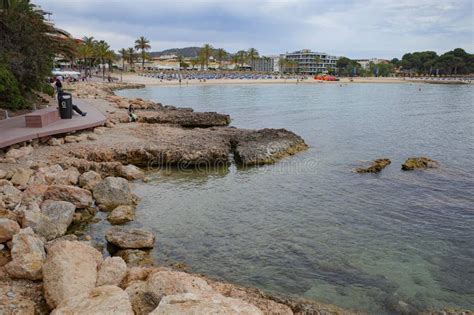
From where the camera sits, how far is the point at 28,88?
2502cm

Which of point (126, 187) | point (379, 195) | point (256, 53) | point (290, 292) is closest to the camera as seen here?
point (290, 292)

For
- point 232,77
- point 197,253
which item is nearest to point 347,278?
point 197,253

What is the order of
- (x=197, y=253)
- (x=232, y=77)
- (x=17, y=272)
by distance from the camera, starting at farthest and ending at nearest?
(x=232, y=77) → (x=197, y=253) → (x=17, y=272)

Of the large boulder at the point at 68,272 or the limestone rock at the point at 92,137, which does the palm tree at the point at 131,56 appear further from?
the large boulder at the point at 68,272

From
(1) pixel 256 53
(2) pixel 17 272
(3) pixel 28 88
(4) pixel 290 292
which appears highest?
(1) pixel 256 53

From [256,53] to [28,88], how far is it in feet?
485

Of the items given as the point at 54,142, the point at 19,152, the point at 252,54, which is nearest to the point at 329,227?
the point at 19,152

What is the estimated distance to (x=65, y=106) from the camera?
20.4 metres

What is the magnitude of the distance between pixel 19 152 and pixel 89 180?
3.79 metres

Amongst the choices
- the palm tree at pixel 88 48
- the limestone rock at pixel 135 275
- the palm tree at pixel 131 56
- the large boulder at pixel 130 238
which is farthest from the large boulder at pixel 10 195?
the palm tree at pixel 131 56

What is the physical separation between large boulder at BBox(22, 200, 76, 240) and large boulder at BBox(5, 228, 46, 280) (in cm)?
158

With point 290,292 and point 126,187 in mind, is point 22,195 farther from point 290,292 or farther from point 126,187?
point 290,292

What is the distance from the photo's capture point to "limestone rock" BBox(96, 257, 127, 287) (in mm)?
6535

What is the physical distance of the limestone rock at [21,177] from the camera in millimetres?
11695
